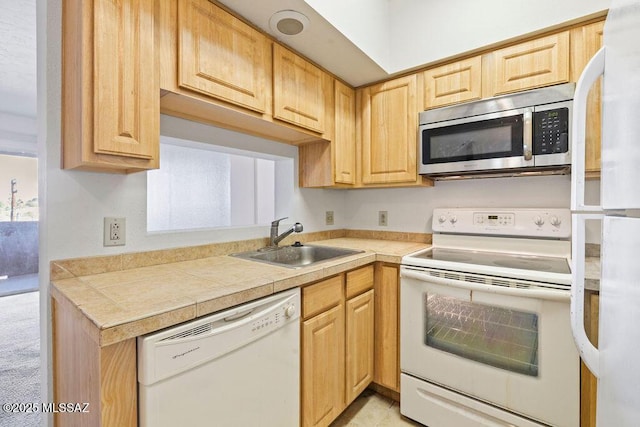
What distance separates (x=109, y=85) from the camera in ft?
3.35

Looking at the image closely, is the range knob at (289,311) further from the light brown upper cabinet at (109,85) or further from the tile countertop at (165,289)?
the light brown upper cabinet at (109,85)

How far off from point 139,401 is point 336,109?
1.90m

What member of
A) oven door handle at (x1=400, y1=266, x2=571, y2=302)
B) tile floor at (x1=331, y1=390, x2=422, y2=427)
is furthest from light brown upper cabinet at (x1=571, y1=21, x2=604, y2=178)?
tile floor at (x1=331, y1=390, x2=422, y2=427)

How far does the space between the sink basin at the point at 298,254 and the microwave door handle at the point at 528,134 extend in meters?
1.08

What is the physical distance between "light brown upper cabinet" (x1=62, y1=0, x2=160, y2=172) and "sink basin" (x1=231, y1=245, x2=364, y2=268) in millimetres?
857

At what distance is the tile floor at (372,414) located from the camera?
166 cm

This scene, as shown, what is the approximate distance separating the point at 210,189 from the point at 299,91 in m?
1.52

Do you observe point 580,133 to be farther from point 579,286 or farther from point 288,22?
point 288,22

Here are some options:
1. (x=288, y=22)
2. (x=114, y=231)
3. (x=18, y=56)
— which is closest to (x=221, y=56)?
(x=288, y=22)

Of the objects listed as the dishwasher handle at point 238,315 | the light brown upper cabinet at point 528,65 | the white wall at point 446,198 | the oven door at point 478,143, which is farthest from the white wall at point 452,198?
the dishwasher handle at point 238,315

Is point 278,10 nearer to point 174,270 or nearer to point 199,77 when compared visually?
point 199,77

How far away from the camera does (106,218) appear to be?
1281 millimetres

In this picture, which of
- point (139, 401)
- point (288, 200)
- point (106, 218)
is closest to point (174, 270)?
point (106, 218)

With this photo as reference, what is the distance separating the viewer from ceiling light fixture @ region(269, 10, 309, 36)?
4.74ft
